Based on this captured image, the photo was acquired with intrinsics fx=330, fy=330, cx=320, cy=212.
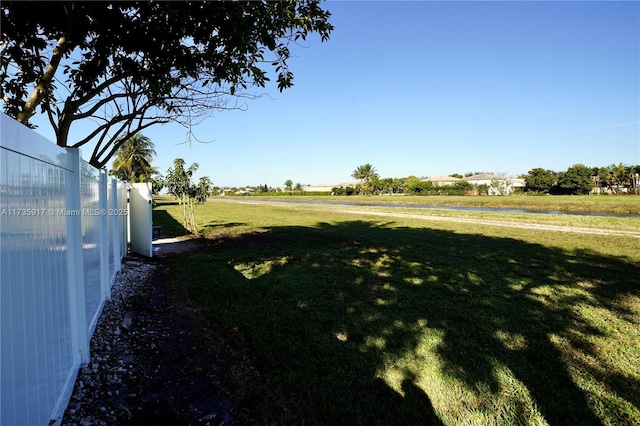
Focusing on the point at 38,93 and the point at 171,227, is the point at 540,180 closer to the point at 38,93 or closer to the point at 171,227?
the point at 171,227

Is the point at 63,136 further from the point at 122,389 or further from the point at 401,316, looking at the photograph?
the point at 401,316

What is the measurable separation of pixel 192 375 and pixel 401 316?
2737 millimetres

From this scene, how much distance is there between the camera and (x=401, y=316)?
455 centimetres

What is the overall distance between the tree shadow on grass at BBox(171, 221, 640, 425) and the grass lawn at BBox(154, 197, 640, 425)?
2 centimetres

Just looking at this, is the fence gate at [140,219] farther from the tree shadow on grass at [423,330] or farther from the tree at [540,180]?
the tree at [540,180]

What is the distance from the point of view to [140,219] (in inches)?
352

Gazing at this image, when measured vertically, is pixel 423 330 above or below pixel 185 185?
below

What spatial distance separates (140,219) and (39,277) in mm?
7647

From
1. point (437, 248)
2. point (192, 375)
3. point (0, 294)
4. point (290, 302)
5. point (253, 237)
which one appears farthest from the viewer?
point (253, 237)

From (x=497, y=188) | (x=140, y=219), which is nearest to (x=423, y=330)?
(x=140, y=219)

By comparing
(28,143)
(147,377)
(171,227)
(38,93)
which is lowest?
(147,377)

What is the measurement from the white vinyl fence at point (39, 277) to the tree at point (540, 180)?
8102cm

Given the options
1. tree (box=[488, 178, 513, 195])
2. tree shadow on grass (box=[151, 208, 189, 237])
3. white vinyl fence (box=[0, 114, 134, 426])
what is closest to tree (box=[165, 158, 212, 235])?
tree shadow on grass (box=[151, 208, 189, 237])

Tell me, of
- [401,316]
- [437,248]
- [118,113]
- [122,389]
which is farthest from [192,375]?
[437,248]
